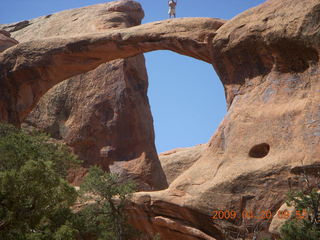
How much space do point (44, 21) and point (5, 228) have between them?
21.6m

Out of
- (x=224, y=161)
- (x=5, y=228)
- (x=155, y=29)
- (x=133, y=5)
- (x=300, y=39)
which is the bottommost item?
(x=5, y=228)

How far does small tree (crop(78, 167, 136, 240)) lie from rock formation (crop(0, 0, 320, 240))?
55 cm

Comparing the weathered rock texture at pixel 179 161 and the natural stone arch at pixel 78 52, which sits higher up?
the natural stone arch at pixel 78 52

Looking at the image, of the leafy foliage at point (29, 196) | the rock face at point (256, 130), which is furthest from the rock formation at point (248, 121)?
the leafy foliage at point (29, 196)

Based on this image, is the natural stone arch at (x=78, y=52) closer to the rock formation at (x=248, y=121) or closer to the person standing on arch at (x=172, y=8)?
the rock formation at (x=248, y=121)

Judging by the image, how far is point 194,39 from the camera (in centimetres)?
1892

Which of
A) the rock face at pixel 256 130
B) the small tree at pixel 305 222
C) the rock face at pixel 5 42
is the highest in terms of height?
the rock face at pixel 5 42

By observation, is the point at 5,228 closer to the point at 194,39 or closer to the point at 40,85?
the point at 194,39

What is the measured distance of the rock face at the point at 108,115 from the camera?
26.4 metres

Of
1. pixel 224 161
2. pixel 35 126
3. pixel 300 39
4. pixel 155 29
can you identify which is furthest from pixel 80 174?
pixel 300 39

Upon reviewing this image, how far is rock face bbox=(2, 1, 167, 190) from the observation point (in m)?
26.4

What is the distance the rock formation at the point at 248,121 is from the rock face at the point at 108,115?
7.74m
